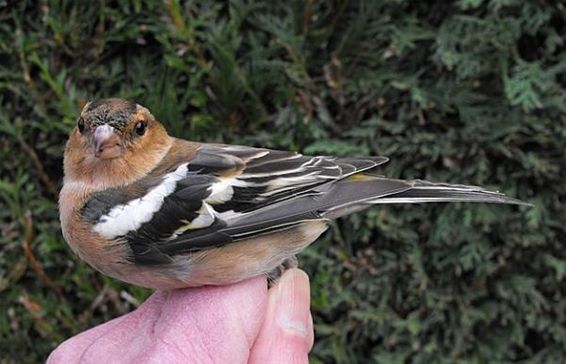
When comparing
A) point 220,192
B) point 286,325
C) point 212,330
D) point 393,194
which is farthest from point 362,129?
point 212,330

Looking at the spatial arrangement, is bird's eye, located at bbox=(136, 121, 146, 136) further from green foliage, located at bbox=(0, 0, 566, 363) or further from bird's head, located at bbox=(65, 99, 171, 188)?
green foliage, located at bbox=(0, 0, 566, 363)

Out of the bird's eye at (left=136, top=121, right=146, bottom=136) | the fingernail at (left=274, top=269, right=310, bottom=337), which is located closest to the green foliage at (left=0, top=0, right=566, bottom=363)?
the bird's eye at (left=136, top=121, right=146, bottom=136)

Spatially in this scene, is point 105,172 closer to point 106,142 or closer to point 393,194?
point 106,142

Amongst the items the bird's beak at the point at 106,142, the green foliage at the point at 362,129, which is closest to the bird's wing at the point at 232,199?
the bird's beak at the point at 106,142

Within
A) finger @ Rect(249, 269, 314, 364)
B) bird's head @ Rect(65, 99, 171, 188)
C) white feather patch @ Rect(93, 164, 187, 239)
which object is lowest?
finger @ Rect(249, 269, 314, 364)

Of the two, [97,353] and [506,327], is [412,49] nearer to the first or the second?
[506,327]

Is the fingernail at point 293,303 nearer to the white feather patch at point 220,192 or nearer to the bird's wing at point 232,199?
the bird's wing at point 232,199

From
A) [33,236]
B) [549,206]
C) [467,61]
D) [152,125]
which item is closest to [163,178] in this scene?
[152,125]
